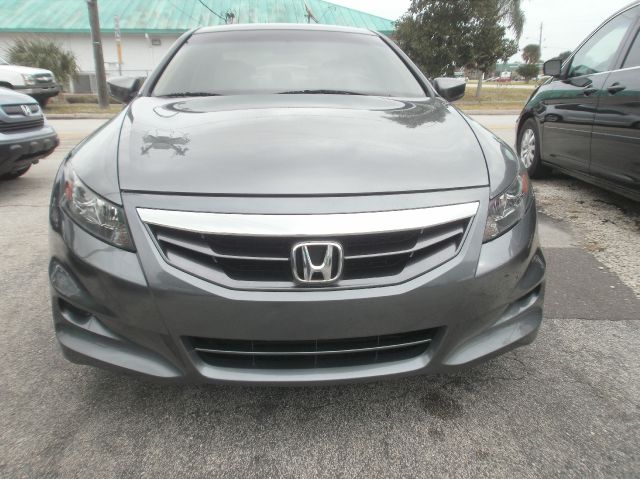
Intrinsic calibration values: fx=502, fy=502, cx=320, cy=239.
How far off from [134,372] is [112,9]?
38538 mm

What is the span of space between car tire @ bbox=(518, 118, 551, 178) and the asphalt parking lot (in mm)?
3102

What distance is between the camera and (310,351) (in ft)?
5.07

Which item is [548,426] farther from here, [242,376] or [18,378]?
[18,378]

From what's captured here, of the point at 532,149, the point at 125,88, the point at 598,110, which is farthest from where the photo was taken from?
the point at 532,149

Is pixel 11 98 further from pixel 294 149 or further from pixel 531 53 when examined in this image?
pixel 531 53

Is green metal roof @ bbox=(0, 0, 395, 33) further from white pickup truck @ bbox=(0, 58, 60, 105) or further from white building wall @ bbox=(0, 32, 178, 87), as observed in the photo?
white pickup truck @ bbox=(0, 58, 60, 105)

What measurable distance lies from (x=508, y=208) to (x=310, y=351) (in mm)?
829

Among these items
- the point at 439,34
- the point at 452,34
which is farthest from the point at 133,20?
the point at 452,34

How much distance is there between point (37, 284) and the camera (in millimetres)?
2900

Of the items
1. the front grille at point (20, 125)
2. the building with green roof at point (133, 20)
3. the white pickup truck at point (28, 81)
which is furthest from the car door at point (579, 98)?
the building with green roof at point (133, 20)

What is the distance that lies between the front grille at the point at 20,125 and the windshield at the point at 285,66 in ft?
8.76

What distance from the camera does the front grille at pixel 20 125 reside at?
15.3ft

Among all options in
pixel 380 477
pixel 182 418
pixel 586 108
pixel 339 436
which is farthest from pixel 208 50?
pixel 586 108

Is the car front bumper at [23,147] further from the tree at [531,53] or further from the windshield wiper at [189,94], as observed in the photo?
the tree at [531,53]
